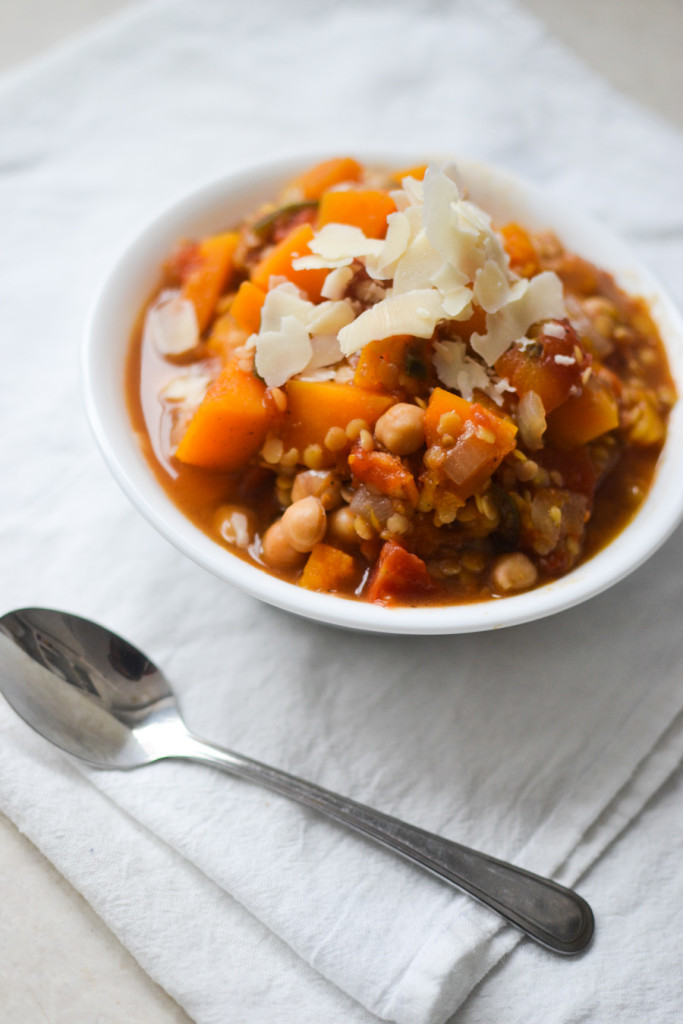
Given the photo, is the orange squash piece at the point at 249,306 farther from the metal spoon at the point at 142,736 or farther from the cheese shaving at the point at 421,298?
the metal spoon at the point at 142,736

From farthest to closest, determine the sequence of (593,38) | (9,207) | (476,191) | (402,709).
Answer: (593,38) < (9,207) < (476,191) < (402,709)

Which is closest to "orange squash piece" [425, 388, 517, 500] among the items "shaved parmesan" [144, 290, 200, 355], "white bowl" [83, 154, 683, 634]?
"white bowl" [83, 154, 683, 634]

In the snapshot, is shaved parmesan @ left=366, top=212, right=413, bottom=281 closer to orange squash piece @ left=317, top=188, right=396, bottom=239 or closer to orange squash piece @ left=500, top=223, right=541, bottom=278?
orange squash piece @ left=317, top=188, right=396, bottom=239

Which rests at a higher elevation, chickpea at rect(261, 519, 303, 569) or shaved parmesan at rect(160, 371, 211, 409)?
shaved parmesan at rect(160, 371, 211, 409)

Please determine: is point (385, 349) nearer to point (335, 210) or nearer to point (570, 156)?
point (335, 210)

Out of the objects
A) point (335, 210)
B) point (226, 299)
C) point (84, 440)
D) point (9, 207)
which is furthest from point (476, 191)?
point (9, 207)

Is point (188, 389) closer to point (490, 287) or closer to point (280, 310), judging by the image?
point (280, 310)

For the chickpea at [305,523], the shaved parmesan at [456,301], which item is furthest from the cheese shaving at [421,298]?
the chickpea at [305,523]
